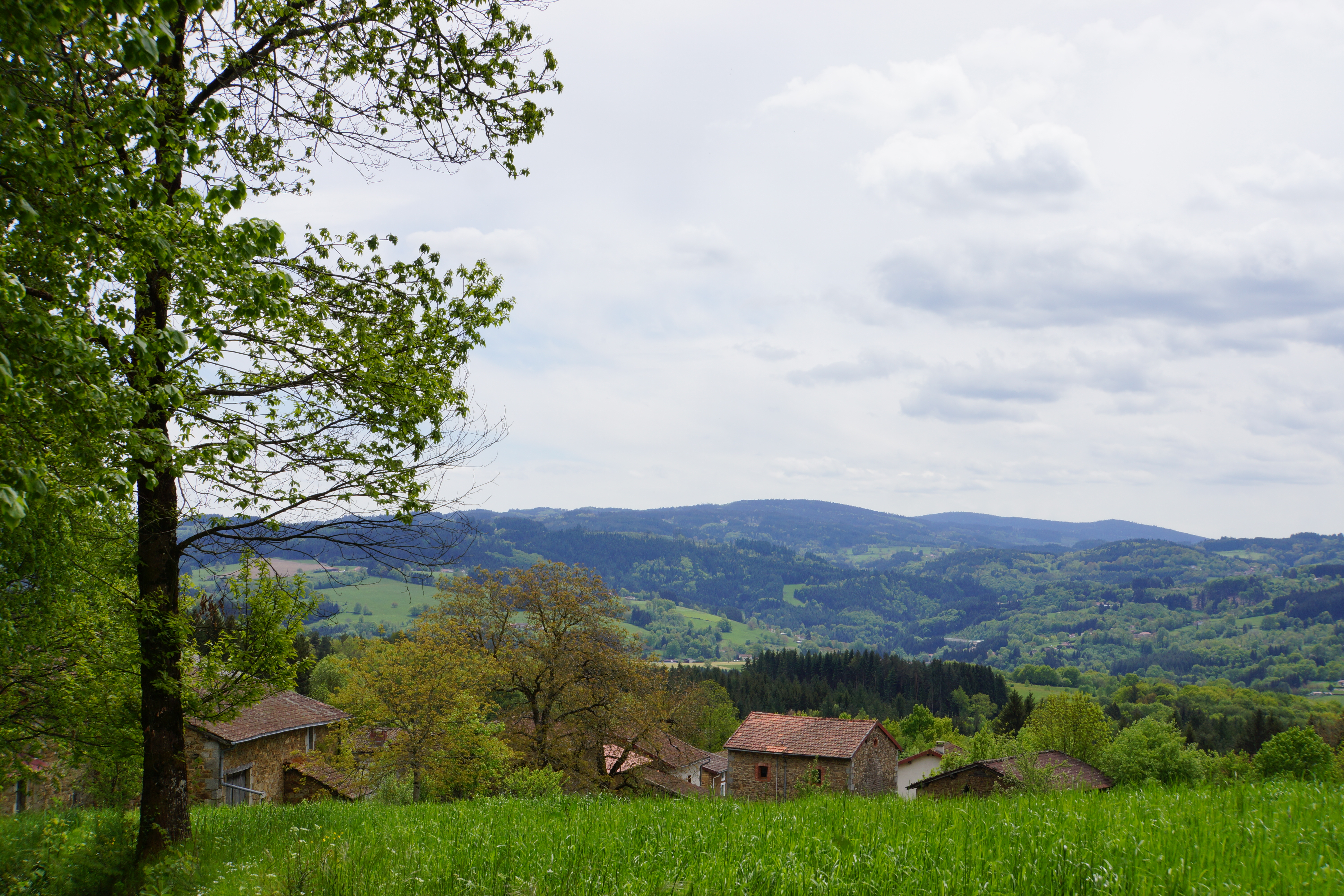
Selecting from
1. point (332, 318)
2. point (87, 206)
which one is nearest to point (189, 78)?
point (332, 318)

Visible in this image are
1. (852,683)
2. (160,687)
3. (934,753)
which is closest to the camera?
(160,687)

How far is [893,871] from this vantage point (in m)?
4.40

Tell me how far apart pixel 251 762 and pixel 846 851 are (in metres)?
35.7

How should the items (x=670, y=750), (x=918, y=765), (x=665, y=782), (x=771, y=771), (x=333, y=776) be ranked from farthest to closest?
(x=918, y=765) → (x=670, y=750) → (x=665, y=782) → (x=771, y=771) → (x=333, y=776)

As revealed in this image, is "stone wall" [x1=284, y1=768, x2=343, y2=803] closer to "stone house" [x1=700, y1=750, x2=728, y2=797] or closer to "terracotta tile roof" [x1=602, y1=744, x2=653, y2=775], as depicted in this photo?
"terracotta tile roof" [x1=602, y1=744, x2=653, y2=775]

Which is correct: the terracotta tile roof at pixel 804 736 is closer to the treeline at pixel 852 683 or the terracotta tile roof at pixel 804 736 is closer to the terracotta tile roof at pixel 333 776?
the terracotta tile roof at pixel 333 776

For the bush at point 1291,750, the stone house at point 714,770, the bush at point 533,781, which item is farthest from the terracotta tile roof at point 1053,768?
the stone house at point 714,770

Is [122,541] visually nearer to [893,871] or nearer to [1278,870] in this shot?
[893,871]

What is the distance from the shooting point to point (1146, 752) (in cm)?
4694

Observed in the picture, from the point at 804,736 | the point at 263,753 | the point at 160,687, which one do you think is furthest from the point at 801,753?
the point at 160,687

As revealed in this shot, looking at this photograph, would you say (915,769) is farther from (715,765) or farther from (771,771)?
(771,771)

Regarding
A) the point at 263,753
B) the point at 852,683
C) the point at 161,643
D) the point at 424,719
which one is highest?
the point at 161,643

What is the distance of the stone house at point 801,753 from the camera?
42.1 meters

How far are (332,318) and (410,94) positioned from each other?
309 cm
